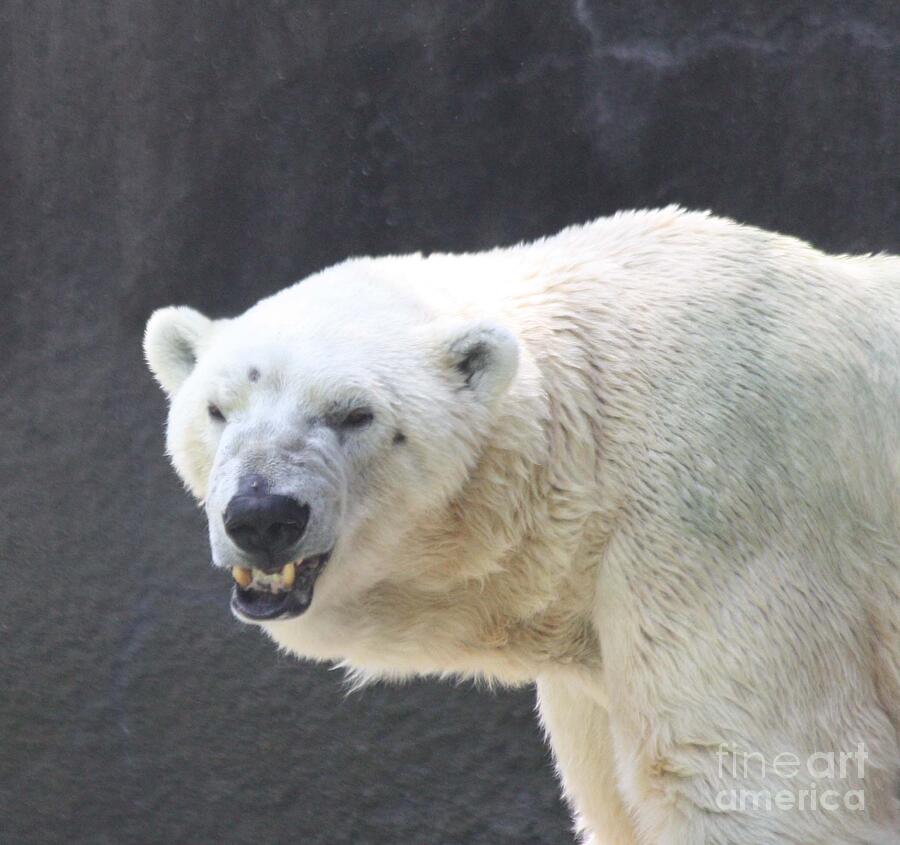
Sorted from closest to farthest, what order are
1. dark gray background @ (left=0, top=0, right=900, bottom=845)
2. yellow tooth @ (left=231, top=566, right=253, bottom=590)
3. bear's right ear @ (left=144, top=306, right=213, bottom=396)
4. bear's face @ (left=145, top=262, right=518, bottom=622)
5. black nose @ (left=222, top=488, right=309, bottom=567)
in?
black nose @ (left=222, top=488, right=309, bottom=567) → bear's face @ (left=145, top=262, right=518, bottom=622) → yellow tooth @ (left=231, top=566, right=253, bottom=590) → bear's right ear @ (left=144, top=306, right=213, bottom=396) → dark gray background @ (left=0, top=0, right=900, bottom=845)

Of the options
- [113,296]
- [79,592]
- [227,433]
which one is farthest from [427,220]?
[227,433]

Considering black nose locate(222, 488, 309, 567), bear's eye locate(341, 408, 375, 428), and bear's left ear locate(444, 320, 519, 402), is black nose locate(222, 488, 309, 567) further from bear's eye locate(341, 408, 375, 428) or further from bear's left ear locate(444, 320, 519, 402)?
bear's left ear locate(444, 320, 519, 402)

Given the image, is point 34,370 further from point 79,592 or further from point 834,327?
point 834,327

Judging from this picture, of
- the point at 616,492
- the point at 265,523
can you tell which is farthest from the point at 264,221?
the point at 265,523

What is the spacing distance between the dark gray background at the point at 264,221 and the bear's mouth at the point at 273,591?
2459mm

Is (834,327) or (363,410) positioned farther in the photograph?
(834,327)

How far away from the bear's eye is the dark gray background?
2.41 m

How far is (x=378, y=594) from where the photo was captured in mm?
3650

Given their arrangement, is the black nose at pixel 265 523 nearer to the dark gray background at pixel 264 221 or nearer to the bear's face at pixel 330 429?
the bear's face at pixel 330 429

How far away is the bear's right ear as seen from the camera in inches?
147

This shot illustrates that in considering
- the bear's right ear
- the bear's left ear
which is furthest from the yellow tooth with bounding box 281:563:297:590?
the bear's right ear

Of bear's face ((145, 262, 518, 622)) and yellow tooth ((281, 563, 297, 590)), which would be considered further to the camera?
yellow tooth ((281, 563, 297, 590))

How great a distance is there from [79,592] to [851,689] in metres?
3.49

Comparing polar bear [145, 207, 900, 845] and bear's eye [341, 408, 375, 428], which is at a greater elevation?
bear's eye [341, 408, 375, 428]
